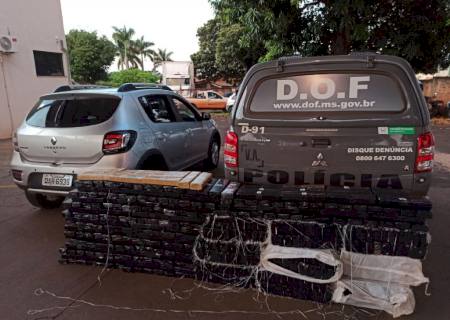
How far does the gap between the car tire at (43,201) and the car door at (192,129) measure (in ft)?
→ 6.95

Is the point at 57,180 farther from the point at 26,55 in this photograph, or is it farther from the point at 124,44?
the point at 124,44

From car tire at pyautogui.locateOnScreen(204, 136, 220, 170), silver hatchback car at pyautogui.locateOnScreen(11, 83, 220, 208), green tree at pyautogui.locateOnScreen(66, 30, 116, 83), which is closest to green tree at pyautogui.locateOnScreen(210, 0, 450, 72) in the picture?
car tire at pyautogui.locateOnScreen(204, 136, 220, 170)

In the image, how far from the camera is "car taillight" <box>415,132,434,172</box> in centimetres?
316

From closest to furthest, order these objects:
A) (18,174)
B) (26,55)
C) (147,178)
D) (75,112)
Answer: (147,178)
(75,112)
(18,174)
(26,55)

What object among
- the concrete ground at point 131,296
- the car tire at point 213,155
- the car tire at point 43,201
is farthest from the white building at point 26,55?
the concrete ground at point 131,296

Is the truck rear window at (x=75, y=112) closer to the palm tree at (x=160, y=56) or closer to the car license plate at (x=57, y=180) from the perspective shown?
the car license plate at (x=57, y=180)

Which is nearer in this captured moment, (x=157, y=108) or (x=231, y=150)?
(x=231, y=150)

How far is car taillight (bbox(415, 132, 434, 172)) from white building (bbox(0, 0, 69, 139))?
12507 millimetres

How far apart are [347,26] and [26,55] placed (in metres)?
10.7

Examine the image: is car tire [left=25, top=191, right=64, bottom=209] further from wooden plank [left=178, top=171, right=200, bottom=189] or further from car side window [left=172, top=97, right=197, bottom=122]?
wooden plank [left=178, top=171, right=200, bottom=189]

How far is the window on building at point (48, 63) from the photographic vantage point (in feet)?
42.5

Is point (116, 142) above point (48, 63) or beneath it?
beneath

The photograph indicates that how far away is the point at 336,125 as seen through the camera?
3258 mm

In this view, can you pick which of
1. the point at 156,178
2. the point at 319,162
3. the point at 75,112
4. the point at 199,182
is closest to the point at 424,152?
the point at 319,162
